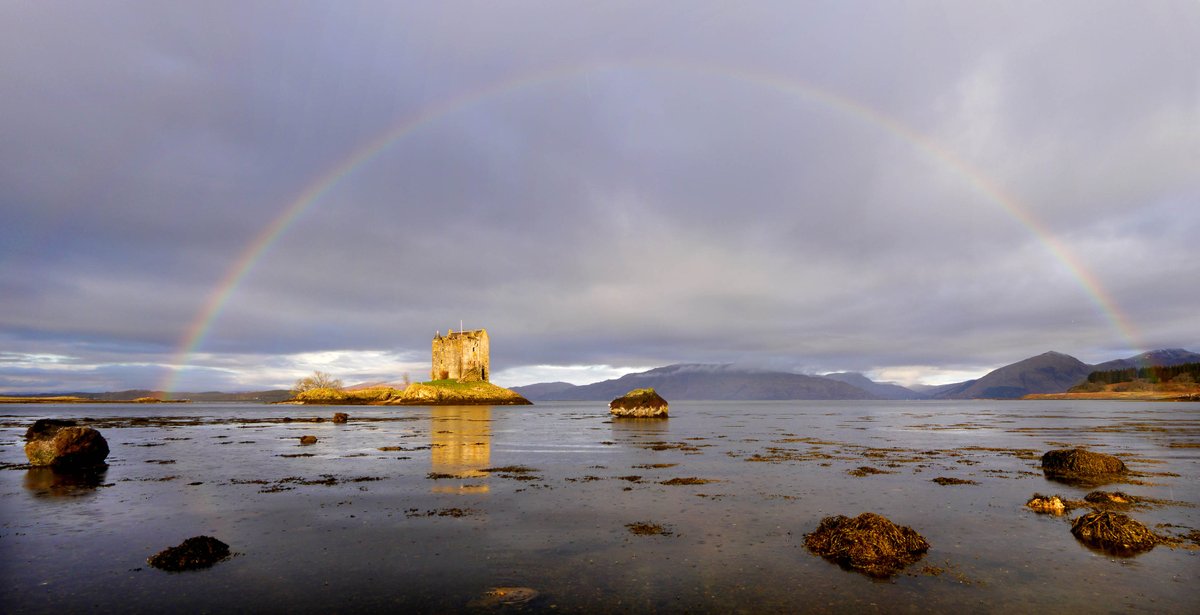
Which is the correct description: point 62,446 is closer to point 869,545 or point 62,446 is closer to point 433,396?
point 869,545

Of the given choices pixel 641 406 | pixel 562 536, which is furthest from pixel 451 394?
pixel 562 536

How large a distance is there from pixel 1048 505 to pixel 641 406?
64.6 meters

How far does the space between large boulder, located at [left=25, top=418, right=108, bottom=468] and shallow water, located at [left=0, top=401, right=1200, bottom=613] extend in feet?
6.42

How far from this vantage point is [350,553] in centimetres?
1265

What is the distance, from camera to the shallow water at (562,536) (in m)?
9.89

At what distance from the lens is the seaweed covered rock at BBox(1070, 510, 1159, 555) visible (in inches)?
502

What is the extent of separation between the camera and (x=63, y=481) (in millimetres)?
23250

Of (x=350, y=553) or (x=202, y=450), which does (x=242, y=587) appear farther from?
(x=202, y=450)

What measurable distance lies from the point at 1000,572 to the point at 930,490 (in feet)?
33.5

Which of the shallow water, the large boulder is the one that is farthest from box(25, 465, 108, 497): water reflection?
the large boulder

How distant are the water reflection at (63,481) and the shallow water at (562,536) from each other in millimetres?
162

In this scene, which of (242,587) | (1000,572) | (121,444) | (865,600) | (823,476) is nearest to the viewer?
(865,600)

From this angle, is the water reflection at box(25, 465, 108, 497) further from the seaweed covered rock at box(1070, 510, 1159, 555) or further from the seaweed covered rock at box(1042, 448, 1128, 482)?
the seaweed covered rock at box(1042, 448, 1128, 482)

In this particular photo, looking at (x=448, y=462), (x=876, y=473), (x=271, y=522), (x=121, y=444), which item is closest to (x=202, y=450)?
(x=121, y=444)
